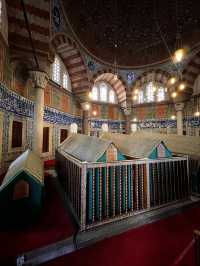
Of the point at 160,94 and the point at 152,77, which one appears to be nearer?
the point at 152,77

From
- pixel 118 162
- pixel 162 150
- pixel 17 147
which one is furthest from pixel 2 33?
pixel 162 150

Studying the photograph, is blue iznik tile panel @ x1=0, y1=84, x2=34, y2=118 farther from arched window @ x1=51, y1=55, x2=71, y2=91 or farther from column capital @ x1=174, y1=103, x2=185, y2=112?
column capital @ x1=174, y1=103, x2=185, y2=112

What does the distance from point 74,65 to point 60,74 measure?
1.39 m

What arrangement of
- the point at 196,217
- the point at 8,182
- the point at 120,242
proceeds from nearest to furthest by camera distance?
the point at 120,242 → the point at 8,182 → the point at 196,217

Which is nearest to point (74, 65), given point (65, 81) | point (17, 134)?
point (65, 81)

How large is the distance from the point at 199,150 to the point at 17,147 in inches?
261

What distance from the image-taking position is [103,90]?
14.1m

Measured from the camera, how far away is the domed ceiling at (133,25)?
29.2ft

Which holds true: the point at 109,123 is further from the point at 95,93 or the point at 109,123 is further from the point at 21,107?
the point at 21,107

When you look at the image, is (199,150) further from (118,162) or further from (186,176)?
(118,162)

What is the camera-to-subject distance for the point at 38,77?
629 centimetres

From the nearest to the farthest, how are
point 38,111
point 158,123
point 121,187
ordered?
point 121,187 < point 38,111 < point 158,123

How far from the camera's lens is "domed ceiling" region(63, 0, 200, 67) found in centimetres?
890

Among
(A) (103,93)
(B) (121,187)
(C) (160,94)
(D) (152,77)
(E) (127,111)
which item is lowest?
(B) (121,187)
